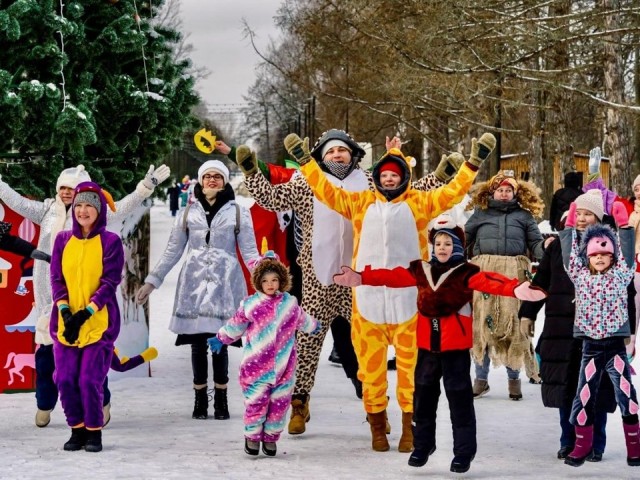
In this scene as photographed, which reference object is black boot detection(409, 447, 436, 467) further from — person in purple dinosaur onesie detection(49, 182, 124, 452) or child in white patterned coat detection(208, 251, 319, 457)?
person in purple dinosaur onesie detection(49, 182, 124, 452)

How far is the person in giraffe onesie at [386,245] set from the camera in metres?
6.79

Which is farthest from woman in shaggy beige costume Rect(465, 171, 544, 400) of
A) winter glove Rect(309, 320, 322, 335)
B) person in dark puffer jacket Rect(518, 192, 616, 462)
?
winter glove Rect(309, 320, 322, 335)

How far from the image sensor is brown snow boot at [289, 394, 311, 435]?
24.5ft

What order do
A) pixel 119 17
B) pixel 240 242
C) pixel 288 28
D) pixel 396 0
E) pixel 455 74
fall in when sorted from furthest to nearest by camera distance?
pixel 288 28
pixel 396 0
pixel 455 74
pixel 119 17
pixel 240 242

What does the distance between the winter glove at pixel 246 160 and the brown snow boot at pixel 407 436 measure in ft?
5.92

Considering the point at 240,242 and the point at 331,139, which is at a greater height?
the point at 331,139

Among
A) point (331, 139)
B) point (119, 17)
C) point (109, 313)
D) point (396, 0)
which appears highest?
point (396, 0)

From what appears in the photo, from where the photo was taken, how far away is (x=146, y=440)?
7.21 meters

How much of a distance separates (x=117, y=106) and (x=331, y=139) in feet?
9.28

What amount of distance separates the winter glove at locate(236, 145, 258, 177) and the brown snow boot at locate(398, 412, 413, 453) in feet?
5.92

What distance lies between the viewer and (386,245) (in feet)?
22.4

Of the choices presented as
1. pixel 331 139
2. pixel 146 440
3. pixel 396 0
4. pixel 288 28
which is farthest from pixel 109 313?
pixel 288 28

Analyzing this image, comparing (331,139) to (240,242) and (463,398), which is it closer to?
(240,242)

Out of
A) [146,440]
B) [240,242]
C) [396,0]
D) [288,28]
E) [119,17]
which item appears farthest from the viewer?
[288,28]
